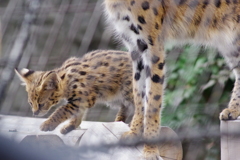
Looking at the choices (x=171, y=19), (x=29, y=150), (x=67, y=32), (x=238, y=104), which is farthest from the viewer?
(x=67, y=32)

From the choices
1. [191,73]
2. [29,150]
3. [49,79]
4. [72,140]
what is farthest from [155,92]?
[29,150]

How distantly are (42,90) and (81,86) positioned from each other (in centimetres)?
28

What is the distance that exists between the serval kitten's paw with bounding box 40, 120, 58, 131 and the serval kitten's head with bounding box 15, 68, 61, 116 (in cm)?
20

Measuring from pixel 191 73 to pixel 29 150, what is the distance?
9.77 ft

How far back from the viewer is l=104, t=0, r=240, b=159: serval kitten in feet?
10.5

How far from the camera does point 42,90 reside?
3.64 meters

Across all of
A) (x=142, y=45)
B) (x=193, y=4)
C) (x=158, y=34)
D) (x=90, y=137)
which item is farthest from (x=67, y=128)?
(x=193, y=4)

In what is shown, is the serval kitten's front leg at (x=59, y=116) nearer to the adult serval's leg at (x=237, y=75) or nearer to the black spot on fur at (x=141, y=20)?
the black spot on fur at (x=141, y=20)

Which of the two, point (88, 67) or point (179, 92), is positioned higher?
point (88, 67)

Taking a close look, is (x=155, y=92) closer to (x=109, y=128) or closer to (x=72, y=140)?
(x=109, y=128)

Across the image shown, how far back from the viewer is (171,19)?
3383 mm

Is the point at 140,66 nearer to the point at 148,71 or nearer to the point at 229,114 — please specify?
the point at 148,71


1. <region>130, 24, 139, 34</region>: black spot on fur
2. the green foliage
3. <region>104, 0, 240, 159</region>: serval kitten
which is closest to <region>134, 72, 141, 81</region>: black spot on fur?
<region>104, 0, 240, 159</region>: serval kitten

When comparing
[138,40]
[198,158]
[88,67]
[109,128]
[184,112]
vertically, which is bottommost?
[198,158]
